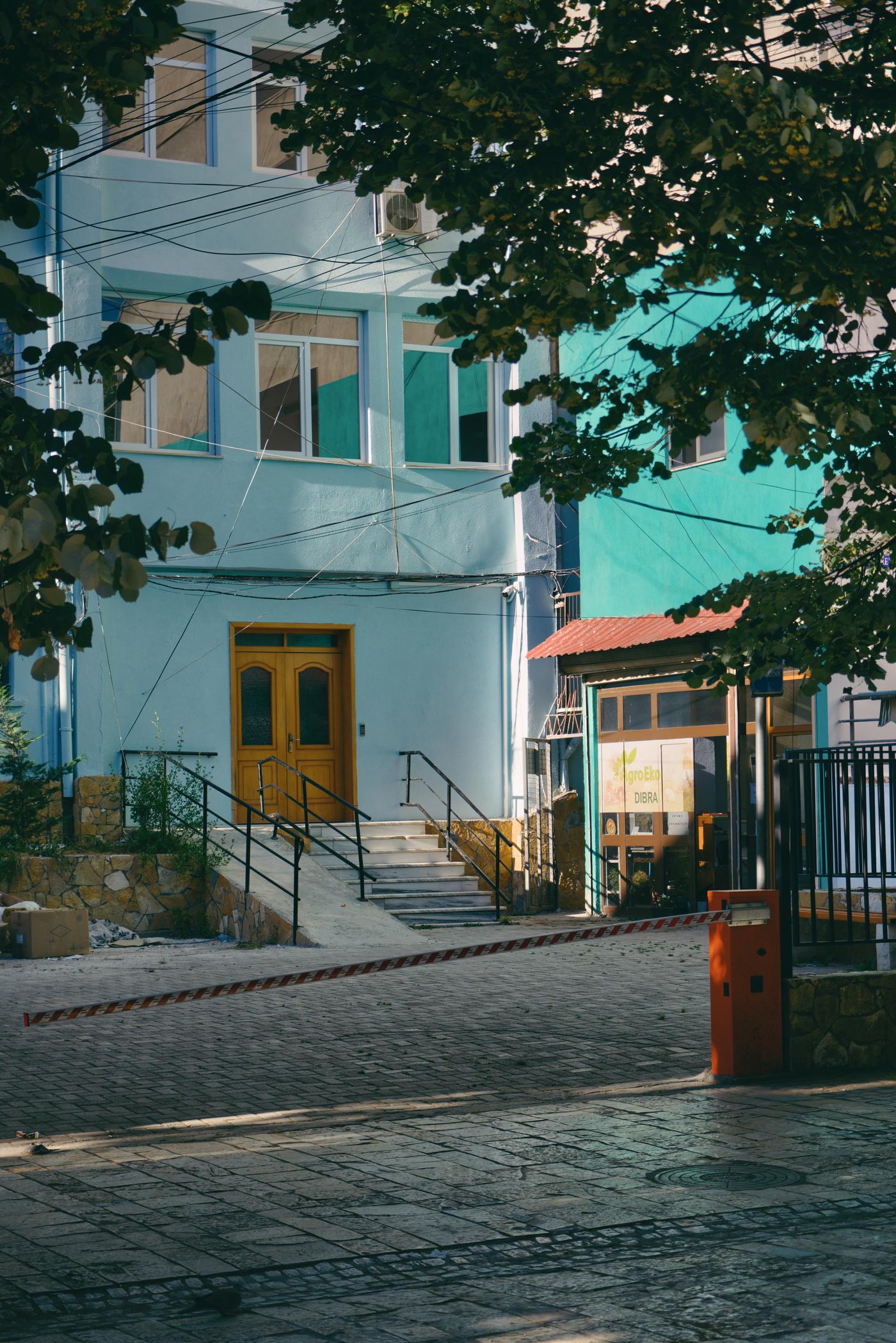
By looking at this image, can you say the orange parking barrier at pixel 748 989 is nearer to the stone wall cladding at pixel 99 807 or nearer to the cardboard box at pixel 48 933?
the cardboard box at pixel 48 933

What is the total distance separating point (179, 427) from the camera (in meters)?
22.8

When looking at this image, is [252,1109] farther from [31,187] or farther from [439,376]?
[439,376]

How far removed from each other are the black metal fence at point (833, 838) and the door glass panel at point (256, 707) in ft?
44.0

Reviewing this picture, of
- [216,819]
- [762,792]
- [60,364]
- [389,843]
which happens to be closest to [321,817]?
[389,843]

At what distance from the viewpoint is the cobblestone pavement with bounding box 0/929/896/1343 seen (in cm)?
549

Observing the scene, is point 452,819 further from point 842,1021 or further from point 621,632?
point 842,1021

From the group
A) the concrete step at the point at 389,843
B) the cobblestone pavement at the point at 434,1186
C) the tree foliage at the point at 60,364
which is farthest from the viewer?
the concrete step at the point at 389,843

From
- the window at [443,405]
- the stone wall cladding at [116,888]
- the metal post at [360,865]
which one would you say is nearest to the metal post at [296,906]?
the metal post at [360,865]

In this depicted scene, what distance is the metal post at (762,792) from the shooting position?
11.9 metres

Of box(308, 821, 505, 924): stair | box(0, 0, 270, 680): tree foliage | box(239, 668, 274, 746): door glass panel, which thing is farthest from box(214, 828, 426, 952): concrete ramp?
box(0, 0, 270, 680): tree foliage

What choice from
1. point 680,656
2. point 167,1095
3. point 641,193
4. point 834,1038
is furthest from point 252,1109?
point 680,656

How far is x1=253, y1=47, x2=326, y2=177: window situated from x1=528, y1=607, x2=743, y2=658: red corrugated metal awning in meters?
7.21

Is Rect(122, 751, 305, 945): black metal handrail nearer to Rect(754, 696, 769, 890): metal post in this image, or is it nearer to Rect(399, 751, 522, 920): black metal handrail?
Rect(399, 751, 522, 920): black metal handrail

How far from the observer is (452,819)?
23.7 meters
